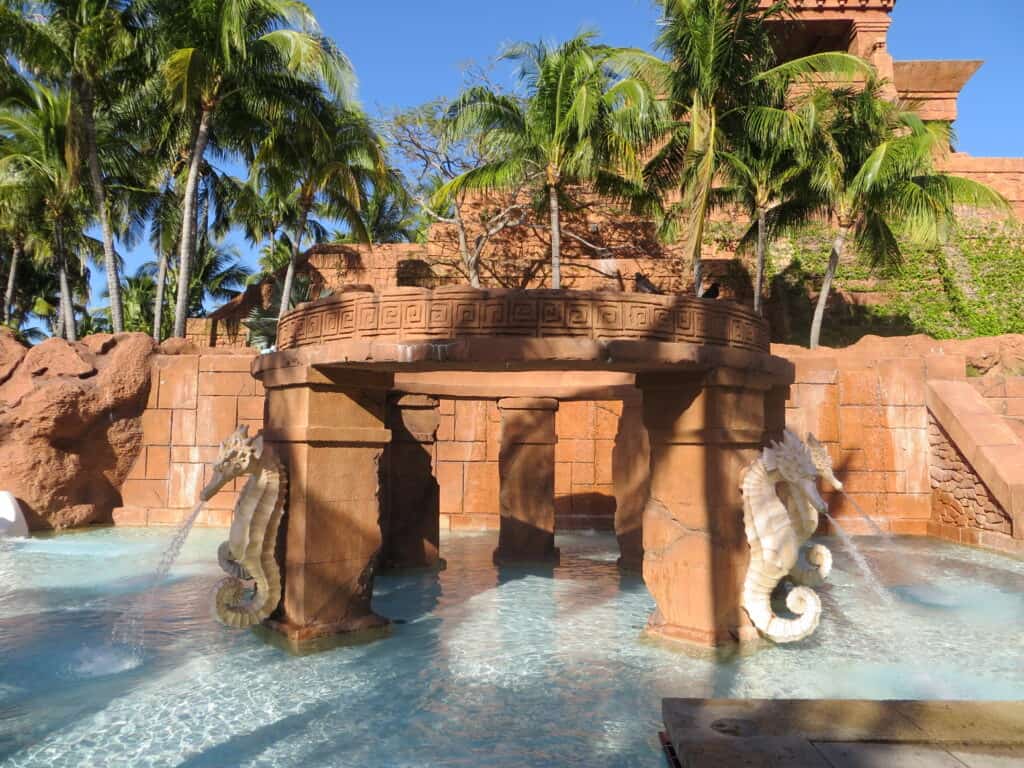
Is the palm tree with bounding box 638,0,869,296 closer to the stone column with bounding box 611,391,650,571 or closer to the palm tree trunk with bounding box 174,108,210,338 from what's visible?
the stone column with bounding box 611,391,650,571

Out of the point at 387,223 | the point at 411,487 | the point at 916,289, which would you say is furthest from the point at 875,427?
the point at 387,223

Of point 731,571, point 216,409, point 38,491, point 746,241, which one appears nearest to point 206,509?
point 216,409

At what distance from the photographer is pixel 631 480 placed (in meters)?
8.13

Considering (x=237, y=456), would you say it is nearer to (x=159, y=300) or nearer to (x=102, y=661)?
(x=102, y=661)

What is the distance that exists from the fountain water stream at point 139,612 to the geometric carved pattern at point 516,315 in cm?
218

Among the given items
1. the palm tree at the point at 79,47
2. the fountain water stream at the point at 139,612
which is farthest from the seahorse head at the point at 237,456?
the palm tree at the point at 79,47

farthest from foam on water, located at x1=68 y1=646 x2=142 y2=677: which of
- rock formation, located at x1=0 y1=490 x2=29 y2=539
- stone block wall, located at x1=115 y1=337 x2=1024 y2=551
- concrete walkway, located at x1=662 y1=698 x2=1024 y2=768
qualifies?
rock formation, located at x1=0 y1=490 x2=29 y2=539

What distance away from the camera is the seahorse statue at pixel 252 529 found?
16.9 ft

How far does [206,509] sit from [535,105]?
10.9m

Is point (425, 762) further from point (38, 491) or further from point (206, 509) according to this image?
point (38, 491)

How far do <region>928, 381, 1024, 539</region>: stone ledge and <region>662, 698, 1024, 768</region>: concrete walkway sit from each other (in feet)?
23.9

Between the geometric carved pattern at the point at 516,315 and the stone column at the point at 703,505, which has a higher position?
the geometric carved pattern at the point at 516,315

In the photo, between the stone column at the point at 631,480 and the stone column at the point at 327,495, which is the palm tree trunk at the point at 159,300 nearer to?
the stone column at the point at 631,480

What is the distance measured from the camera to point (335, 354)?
502cm
